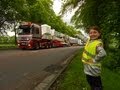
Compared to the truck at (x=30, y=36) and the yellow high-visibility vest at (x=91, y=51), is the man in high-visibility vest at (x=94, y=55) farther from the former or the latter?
the truck at (x=30, y=36)

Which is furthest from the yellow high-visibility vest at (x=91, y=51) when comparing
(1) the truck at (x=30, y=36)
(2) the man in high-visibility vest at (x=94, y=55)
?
(1) the truck at (x=30, y=36)

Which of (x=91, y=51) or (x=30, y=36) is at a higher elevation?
(x=30, y=36)

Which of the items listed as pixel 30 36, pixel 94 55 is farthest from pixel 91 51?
pixel 30 36

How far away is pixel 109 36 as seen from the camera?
19.9 metres

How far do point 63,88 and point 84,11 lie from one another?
16926 mm

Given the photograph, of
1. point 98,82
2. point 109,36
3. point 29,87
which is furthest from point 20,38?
point 98,82

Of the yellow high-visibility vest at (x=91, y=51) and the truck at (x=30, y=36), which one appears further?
the truck at (x=30, y=36)

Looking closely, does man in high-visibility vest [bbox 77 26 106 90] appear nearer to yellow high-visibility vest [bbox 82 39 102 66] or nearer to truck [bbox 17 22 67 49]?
yellow high-visibility vest [bbox 82 39 102 66]

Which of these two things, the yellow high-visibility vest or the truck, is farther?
the truck

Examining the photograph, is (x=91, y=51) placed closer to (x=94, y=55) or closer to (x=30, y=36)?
(x=94, y=55)

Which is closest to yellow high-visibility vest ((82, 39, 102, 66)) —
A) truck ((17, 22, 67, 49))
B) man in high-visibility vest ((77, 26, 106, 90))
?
man in high-visibility vest ((77, 26, 106, 90))

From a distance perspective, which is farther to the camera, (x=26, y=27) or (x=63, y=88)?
(x=26, y=27)

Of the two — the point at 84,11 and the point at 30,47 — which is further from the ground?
the point at 84,11

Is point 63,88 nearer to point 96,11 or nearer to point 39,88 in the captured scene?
point 39,88
